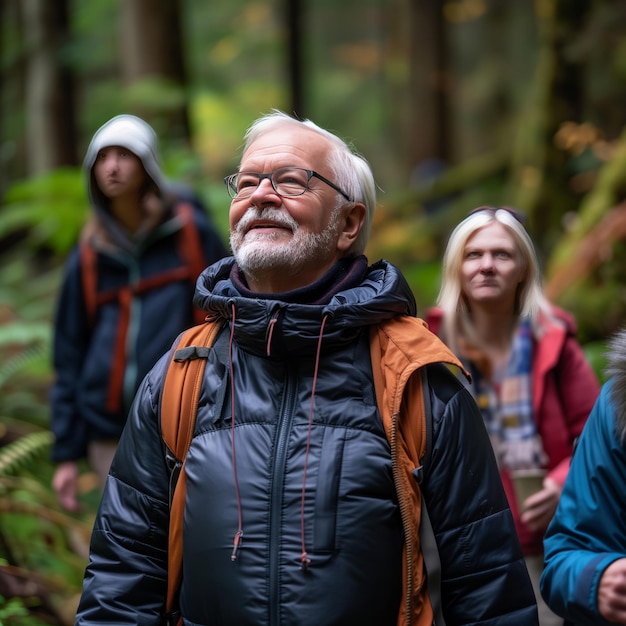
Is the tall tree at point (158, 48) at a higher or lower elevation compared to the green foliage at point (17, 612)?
higher

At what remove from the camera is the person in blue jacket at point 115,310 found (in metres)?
4.95

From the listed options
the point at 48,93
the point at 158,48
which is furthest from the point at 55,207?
the point at 48,93

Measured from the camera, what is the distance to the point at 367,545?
2.52 m

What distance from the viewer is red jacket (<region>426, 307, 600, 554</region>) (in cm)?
376

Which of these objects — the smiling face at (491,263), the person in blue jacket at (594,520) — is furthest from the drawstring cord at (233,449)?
the smiling face at (491,263)

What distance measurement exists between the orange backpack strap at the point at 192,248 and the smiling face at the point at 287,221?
2103mm

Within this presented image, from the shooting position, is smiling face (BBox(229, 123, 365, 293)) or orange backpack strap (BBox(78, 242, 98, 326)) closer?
smiling face (BBox(229, 123, 365, 293))

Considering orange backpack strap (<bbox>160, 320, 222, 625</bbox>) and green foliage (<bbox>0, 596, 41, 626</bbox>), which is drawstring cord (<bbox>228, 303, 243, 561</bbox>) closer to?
orange backpack strap (<bbox>160, 320, 222, 625</bbox>)

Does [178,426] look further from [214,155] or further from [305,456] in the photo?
[214,155]

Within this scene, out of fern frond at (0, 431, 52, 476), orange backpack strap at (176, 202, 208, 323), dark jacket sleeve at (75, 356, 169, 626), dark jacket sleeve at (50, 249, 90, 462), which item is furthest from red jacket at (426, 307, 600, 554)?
fern frond at (0, 431, 52, 476)

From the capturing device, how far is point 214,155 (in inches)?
693

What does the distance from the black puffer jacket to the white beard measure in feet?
0.51

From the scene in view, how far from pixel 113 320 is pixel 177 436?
238 centimetres

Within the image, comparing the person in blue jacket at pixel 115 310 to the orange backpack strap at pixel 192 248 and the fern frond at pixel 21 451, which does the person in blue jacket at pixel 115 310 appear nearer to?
Answer: the orange backpack strap at pixel 192 248
